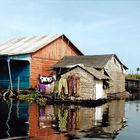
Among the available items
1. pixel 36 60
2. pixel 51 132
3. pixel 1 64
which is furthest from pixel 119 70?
pixel 51 132

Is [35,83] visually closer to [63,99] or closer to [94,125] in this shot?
[63,99]

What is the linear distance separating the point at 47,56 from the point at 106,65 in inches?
256

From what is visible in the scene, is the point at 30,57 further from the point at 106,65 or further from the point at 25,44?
the point at 106,65

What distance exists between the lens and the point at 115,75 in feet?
131

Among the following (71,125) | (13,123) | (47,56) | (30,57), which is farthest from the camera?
(47,56)

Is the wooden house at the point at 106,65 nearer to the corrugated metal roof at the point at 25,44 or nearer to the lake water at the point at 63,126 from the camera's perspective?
the corrugated metal roof at the point at 25,44

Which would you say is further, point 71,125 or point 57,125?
point 71,125

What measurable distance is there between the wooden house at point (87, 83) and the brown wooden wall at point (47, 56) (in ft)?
20.8

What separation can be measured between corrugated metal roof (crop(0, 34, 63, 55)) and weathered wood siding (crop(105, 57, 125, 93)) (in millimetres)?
6712

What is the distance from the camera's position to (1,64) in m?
40.2

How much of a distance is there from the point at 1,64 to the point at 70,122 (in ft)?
77.5

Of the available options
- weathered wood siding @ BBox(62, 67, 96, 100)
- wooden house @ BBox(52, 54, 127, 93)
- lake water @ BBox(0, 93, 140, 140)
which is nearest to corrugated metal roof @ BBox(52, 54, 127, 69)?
wooden house @ BBox(52, 54, 127, 93)

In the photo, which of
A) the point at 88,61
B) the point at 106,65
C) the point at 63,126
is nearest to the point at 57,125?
the point at 63,126

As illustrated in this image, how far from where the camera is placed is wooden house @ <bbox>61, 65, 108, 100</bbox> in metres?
29.9
